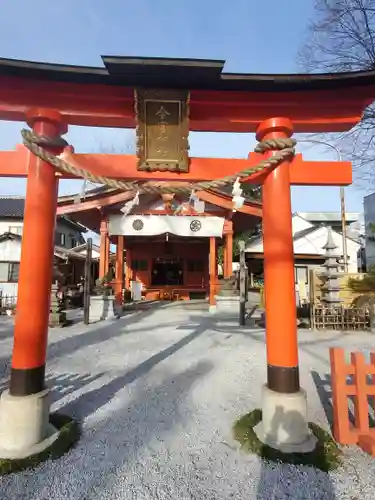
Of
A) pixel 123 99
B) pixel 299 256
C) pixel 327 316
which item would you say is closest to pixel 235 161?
pixel 123 99

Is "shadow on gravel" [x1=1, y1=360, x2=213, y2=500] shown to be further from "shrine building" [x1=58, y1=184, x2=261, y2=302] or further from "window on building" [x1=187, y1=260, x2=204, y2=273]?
"window on building" [x1=187, y1=260, x2=204, y2=273]

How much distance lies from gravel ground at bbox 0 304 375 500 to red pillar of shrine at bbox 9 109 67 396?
2.83 ft

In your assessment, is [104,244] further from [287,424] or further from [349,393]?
[349,393]

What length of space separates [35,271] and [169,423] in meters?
2.27

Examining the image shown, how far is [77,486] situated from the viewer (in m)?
2.40

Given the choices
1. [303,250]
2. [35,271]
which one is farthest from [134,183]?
[303,250]

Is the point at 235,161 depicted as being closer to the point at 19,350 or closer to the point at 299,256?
the point at 19,350

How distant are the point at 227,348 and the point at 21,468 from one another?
475 cm

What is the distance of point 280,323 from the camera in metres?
3.17

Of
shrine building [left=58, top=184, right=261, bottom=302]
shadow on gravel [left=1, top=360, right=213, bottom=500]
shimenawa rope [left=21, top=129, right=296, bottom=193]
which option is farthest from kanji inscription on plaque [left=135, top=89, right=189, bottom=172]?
shrine building [left=58, top=184, right=261, bottom=302]

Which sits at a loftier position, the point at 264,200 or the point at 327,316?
the point at 264,200

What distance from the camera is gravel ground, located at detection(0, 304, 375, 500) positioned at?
2.39 metres

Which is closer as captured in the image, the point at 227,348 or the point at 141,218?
the point at 227,348

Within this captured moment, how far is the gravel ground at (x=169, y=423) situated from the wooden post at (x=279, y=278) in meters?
0.83
